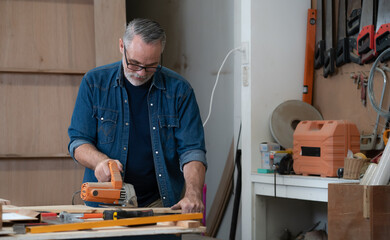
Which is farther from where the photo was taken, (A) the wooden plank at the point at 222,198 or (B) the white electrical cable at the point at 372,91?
(A) the wooden plank at the point at 222,198

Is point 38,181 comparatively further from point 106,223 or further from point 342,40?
point 106,223

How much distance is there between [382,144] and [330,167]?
36 centimetres

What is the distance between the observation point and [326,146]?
352 centimetres

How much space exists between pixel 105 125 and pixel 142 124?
171 mm

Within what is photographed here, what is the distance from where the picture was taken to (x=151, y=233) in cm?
178

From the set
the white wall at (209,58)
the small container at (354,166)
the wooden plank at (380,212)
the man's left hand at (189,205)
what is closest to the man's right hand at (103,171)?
the man's left hand at (189,205)

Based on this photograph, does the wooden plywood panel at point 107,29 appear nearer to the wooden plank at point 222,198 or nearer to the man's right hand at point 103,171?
the wooden plank at point 222,198

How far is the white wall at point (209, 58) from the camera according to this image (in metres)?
5.14

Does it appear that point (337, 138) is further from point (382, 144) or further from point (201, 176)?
point (201, 176)

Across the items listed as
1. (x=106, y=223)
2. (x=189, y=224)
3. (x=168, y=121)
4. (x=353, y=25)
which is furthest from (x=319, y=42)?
(x=106, y=223)

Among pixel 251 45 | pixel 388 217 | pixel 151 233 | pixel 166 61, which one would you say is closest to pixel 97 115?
pixel 151 233

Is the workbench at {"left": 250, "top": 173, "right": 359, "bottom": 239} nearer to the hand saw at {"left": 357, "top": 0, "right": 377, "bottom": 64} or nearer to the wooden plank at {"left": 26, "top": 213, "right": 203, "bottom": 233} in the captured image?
the hand saw at {"left": 357, "top": 0, "right": 377, "bottom": 64}

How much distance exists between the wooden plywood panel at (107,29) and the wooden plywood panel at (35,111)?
0.83 ft

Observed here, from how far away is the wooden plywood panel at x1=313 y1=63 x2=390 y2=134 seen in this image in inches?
147
